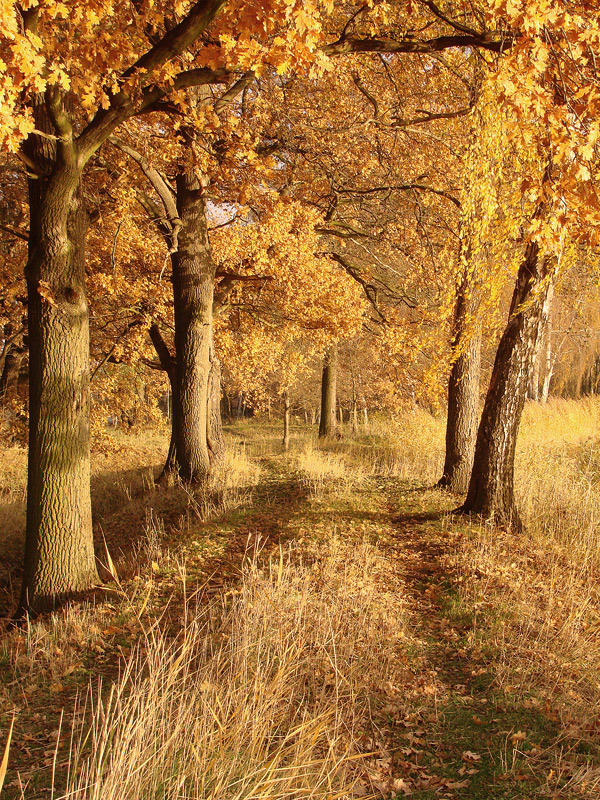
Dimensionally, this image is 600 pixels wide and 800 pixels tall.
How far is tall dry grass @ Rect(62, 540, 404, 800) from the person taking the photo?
8.86 ft

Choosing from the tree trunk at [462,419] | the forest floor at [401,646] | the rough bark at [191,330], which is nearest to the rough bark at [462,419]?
the tree trunk at [462,419]

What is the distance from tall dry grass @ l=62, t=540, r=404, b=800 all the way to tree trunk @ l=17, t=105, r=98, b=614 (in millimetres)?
1854

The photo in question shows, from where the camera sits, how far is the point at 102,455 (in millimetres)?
17453

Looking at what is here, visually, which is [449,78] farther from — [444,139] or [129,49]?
[129,49]

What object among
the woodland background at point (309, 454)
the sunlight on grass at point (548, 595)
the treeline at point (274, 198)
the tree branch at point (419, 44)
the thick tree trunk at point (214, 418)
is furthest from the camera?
the thick tree trunk at point (214, 418)

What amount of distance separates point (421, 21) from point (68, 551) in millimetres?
8431

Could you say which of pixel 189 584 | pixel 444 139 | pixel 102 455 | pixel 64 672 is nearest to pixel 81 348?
pixel 189 584

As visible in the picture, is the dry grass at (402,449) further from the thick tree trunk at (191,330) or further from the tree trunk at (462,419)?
the thick tree trunk at (191,330)

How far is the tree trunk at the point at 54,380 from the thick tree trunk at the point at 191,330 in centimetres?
398

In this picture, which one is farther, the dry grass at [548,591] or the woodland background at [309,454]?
the dry grass at [548,591]

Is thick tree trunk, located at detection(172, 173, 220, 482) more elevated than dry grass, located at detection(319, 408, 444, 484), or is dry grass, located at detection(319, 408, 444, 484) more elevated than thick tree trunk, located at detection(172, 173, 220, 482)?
thick tree trunk, located at detection(172, 173, 220, 482)

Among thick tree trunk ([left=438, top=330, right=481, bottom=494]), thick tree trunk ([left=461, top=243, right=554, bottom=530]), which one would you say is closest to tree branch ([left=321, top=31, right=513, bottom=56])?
thick tree trunk ([left=461, top=243, right=554, bottom=530])

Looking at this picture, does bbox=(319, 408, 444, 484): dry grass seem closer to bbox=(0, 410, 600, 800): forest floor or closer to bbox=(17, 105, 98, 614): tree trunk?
bbox=(0, 410, 600, 800): forest floor

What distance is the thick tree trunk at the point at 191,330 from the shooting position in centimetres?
1014
